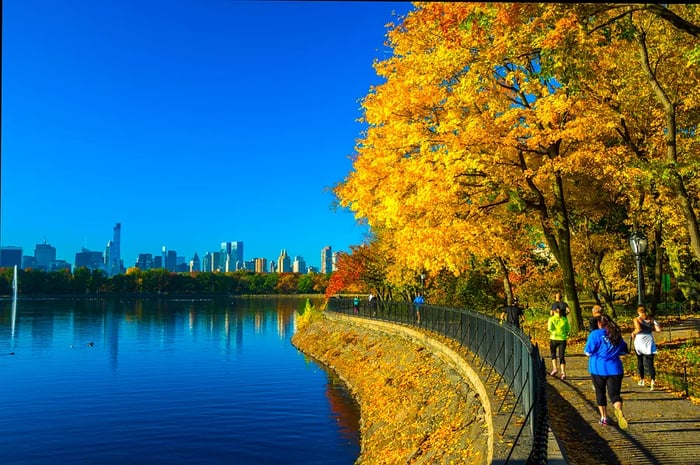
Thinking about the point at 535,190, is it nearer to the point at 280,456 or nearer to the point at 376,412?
the point at 376,412

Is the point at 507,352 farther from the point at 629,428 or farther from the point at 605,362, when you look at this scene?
the point at 629,428

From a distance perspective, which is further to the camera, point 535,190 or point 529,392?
point 535,190

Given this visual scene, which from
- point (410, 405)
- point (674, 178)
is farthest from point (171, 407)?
point (674, 178)

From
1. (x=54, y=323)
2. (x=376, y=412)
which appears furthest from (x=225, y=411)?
(x=54, y=323)

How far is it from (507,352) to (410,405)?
6.78 m

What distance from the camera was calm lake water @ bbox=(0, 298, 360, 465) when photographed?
20.8 m

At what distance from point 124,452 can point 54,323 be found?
69944 mm

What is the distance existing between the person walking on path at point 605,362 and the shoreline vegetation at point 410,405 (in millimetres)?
2333

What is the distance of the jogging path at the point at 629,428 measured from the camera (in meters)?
9.31

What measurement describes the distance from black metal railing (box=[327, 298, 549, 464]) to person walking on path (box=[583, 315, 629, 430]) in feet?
3.67

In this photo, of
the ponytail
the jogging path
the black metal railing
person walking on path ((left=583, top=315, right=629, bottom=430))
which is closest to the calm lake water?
the black metal railing

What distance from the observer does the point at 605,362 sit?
1134cm

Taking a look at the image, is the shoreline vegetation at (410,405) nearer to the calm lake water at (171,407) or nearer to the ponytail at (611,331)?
the calm lake water at (171,407)

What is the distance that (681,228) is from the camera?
24562 millimetres
